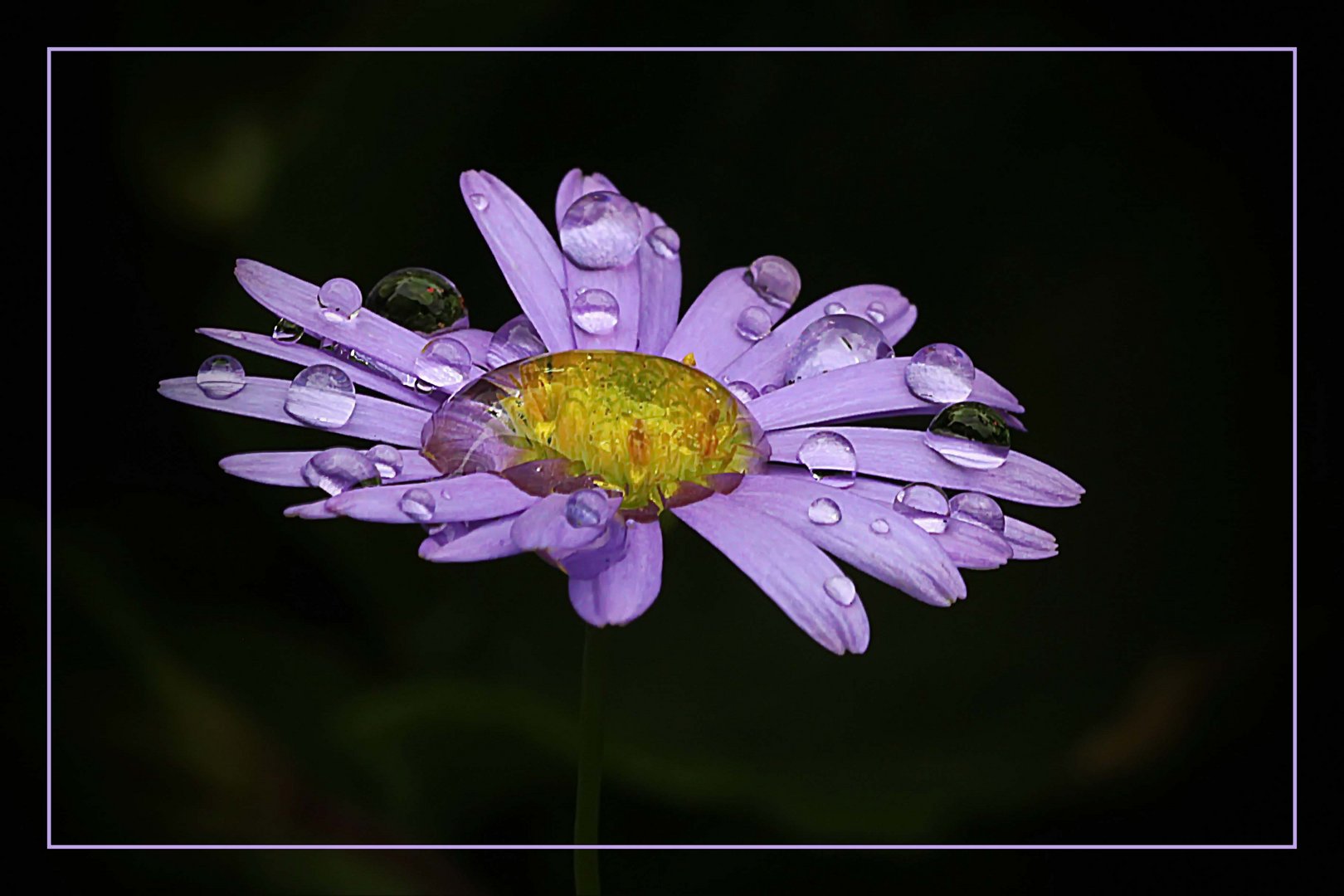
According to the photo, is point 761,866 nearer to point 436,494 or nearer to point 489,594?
point 489,594

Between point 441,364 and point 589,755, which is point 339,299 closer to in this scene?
point 441,364

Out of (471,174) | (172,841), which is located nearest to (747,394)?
(471,174)

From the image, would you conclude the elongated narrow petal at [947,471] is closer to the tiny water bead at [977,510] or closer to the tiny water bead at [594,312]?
the tiny water bead at [977,510]

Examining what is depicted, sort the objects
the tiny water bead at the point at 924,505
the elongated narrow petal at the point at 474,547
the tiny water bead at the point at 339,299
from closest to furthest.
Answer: the elongated narrow petal at the point at 474,547
the tiny water bead at the point at 924,505
the tiny water bead at the point at 339,299

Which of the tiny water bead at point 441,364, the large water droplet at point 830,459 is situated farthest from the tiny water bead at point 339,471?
the large water droplet at point 830,459

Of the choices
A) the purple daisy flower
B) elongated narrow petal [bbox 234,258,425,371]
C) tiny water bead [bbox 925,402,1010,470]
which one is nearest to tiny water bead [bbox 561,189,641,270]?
the purple daisy flower
